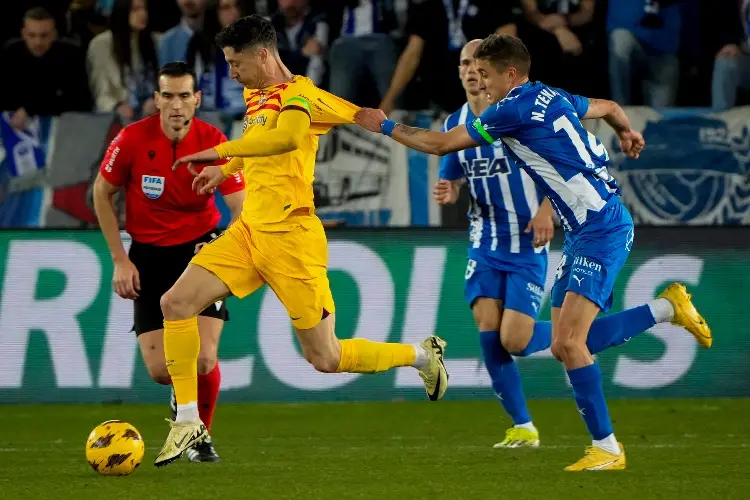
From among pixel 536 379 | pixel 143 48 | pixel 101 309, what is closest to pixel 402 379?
pixel 536 379

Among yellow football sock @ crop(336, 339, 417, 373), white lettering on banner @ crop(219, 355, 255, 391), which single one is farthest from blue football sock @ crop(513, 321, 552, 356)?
white lettering on banner @ crop(219, 355, 255, 391)

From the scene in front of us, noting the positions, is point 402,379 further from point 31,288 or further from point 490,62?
point 490,62

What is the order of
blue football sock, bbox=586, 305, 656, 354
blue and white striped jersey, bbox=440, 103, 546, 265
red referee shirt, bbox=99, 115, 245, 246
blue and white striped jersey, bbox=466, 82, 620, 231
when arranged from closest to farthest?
1. blue and white striped jersey, bbox=466, 82, 620, 231
2. blue football sock, bbox=586, 305, 656, 354
3. red referee shirt, bbox=99, 115, 245, 246
4. blue and white striped jersey, bbox=440, 103, 546, 265

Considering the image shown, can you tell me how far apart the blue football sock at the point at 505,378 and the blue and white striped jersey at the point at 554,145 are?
144 centimetres

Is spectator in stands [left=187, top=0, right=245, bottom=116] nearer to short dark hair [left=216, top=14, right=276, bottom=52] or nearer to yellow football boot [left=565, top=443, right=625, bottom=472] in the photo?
short dark hair [left=216, top=14, right=276, bottom=52]

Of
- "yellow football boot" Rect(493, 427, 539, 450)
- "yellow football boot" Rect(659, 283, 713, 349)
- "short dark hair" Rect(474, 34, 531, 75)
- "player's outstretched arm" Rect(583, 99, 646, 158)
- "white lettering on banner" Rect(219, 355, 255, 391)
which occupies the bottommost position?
"white lettering on banner" Rect(219, 355, 255, 391)

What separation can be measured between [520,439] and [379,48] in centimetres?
503

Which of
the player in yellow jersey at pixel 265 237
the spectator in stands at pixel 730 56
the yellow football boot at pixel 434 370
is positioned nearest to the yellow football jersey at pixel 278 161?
the player in yellow jersey at pixel 265 237

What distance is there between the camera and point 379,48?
37.6 ft

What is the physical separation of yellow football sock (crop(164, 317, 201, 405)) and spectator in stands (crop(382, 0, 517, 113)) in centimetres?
528

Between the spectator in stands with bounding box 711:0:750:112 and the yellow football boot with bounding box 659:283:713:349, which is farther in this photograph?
the spectator in stands with bounding box 711:0:750:112

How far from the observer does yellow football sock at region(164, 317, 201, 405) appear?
20.4ft

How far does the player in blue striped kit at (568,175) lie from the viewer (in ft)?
19.8

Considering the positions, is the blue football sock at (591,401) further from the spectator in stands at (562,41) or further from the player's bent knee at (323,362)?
the spectator in stands at (562,41)
